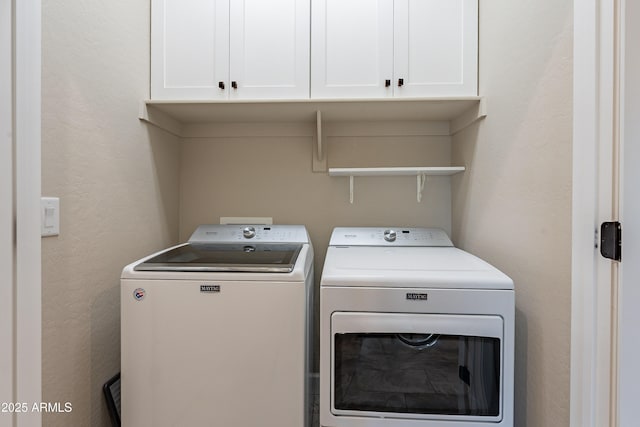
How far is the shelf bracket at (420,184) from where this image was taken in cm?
179

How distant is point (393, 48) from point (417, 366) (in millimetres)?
1411

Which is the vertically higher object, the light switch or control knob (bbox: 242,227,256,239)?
the light switch

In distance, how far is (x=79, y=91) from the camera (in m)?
1.17

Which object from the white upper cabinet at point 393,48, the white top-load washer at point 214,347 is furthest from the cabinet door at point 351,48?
the white top-load washer at point 214,347

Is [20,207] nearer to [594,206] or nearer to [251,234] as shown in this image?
[251,234]

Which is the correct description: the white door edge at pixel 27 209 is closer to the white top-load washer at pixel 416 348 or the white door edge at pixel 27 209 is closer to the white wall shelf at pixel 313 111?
the white wall shelf at pixel 313 111

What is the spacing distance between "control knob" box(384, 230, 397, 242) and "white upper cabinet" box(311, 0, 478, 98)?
0.73 meters

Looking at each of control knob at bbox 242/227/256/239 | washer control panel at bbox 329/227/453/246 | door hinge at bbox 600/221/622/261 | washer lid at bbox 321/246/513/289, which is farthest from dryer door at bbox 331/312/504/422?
control knob at bbox 242/227/256/239

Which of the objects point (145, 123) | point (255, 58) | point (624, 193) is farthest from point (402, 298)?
point (145, 123)

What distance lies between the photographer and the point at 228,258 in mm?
1375

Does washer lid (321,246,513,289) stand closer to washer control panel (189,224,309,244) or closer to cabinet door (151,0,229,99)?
washer control panel (189,224,309,244)

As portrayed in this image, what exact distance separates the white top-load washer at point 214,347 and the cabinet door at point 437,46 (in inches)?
43.6

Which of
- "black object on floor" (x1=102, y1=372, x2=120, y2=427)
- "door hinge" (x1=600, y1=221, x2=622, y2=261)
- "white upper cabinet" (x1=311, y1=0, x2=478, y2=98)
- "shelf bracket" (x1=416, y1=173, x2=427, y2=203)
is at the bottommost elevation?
"black object on floor" (x1=102, y1=372, x2=120, y2=427)

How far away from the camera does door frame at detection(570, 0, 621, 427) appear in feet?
2.48
